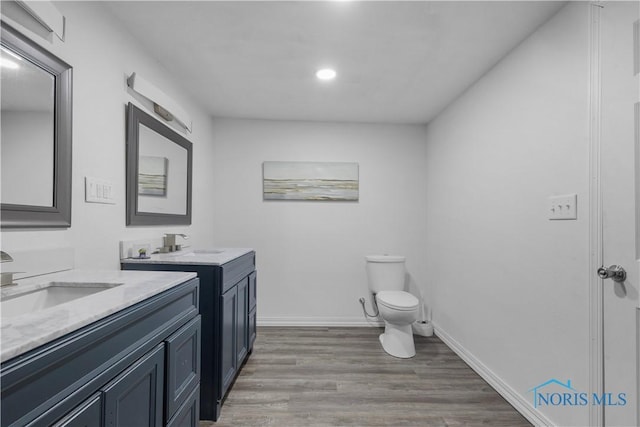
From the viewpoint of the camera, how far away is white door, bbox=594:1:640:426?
3.96 feet

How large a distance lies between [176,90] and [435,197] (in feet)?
8.30

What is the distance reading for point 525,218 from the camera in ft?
5.89

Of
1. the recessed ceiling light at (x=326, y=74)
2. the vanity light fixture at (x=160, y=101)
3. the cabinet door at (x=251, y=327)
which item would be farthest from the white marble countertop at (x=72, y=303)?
the recessed ceiling light at (x=326, y=74)

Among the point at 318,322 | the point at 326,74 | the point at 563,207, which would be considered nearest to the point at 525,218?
the point at 563,207

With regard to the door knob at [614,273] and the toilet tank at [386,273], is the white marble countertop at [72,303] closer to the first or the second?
the door knob at [614,273]

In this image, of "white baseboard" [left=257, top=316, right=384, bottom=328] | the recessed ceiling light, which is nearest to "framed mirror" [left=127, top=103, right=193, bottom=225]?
the recessed ceiling light

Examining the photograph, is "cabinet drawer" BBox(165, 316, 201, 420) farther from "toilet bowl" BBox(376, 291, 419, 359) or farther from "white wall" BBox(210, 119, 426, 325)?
"white wall" BBox(210, 119, 426, 325)

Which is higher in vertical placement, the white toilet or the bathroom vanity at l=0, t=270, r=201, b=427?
the bathroom vanity at l=0, t=270, r=201, b=427

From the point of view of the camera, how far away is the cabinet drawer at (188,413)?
1.19 meters

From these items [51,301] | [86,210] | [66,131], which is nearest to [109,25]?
[66,131]

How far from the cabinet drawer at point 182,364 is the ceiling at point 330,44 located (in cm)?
157

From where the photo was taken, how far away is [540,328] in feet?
5.48

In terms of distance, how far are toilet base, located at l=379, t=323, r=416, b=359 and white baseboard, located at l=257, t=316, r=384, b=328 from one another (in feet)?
1.92

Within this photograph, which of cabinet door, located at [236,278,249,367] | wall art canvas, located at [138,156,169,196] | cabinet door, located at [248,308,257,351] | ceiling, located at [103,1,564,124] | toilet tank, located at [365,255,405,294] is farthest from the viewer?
toilet tank, located at [365,255,405,294]
